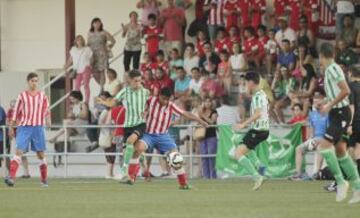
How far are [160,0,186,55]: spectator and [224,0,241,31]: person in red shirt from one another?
4.00 feet

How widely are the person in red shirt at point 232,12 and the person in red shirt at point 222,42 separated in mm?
391

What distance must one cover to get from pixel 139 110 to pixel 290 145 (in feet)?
19.2

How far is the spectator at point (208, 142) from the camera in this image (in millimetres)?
27438

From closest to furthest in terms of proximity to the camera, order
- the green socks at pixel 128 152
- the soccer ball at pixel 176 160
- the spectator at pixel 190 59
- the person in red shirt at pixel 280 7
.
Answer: the soccer ball at pixel 176 160 → the green socks at pixel 128 152 → the spectator at pixel 190 59 → the person in red shirt at pixel 280 7

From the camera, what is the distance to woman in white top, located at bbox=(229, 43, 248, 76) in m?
28.5

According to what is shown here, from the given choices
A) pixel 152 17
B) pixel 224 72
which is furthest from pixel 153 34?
pixel 224 72

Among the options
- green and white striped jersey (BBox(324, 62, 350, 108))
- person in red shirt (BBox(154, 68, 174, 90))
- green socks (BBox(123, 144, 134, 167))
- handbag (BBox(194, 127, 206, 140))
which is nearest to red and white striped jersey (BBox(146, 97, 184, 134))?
green socks (BBox(123, 144, 134, 167))

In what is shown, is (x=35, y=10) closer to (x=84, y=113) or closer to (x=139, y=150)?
(x=84, y=113)

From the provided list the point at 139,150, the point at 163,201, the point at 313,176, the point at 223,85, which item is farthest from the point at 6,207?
the point at 223,85

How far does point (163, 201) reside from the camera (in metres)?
16.4

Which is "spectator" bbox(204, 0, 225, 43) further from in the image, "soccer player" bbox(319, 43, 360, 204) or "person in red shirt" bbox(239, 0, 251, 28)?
"soccer player" bbox(319, 43, 360, 204)

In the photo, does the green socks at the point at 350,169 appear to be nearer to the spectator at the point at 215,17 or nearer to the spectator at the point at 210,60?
the spectator at the point at 210,60

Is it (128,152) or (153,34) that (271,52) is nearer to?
(153,34)

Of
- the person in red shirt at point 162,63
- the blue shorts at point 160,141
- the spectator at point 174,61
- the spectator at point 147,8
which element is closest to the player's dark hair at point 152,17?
the spectator at point 147,8
